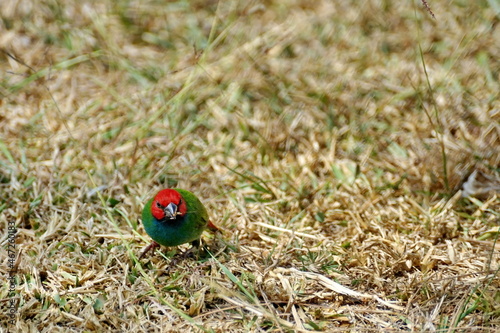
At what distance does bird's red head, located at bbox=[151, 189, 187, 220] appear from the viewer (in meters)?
3.14

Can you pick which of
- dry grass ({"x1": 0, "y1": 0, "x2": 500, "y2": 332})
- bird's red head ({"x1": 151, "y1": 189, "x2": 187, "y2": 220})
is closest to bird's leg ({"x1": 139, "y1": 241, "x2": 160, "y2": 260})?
dry grass ({"x1": 0, "y1": 0, "x2": 500, "y2": 332})

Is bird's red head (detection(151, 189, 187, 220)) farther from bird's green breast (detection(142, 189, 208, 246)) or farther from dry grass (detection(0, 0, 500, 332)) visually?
dry grass (detection(0, 0, 500, 332))

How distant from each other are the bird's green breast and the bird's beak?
6 cm

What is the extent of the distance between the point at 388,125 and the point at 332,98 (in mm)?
471

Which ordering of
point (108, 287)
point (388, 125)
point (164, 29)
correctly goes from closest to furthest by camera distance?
1. point (108, 287)
2. point (388, 125)
3. point (164, 29)

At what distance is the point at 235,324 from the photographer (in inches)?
113

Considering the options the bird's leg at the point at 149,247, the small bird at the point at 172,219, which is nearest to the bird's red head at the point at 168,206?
the small bird at the point at 172,219

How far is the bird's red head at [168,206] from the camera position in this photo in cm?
314

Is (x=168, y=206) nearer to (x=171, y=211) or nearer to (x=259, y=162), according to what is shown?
(x=171, y=211)

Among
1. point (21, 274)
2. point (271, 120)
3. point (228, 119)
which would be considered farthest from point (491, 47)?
point (21, 274)

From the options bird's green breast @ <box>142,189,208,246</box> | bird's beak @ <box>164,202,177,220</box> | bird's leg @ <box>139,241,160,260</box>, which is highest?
bird's beak @ <box>164,202,177,220</box>

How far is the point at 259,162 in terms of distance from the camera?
420cm

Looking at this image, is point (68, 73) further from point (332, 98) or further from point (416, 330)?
point (416, 330)

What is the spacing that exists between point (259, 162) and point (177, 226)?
3.81 ft
